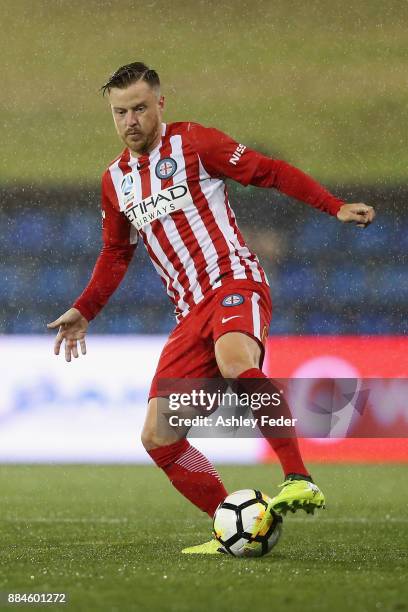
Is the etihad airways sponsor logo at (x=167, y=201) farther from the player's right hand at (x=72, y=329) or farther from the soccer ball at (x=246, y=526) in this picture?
the soccer ball at (x=246, y=526)

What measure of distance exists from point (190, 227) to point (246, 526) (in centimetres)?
105

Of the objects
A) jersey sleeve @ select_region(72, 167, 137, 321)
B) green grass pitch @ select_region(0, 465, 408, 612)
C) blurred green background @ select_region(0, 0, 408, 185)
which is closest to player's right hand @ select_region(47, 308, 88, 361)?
jersey sleeve @ select_region(72, 167, 137, 321)

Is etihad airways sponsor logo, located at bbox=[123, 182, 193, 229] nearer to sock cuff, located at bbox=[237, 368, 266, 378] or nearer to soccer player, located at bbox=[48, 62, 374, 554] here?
soccer player, located at bbox=[48, 62, 374, 554]

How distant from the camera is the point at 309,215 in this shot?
12203 millimetres

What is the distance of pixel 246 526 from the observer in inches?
140

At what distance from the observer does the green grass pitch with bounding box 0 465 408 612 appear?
276 cm

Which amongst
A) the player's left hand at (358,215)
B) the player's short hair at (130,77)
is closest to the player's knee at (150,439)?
the player's left hand at (358,215)

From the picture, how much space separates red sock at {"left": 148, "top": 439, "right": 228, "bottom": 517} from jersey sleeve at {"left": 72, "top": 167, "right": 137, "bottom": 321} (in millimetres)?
658

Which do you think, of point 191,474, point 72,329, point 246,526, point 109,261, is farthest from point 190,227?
point 246,526

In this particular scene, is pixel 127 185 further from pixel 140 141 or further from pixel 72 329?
pixel 72 329

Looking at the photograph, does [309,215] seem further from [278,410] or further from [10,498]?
[278,410]

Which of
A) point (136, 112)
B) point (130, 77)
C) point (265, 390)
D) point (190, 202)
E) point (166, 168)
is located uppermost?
point (130, 77)

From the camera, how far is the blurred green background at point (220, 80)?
44.6 ft

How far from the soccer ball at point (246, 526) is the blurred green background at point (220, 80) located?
32.4ft
